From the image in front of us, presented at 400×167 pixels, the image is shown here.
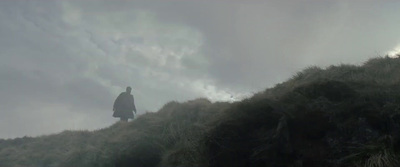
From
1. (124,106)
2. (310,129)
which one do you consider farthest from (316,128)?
(124,106)

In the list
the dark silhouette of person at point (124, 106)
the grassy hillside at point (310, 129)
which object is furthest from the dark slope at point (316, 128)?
the dark silhouette of person at point (124, 106)

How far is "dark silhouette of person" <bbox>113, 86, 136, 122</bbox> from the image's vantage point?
1046 inches

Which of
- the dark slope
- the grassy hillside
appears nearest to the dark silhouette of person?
the grassy hillside

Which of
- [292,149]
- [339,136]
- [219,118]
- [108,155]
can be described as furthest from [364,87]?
[108,155]

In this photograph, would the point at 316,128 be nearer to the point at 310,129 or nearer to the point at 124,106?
the point at 310,129

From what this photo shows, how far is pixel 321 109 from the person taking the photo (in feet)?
29.6

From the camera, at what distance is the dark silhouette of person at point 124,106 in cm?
2658

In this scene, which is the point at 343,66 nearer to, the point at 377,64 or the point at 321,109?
the point at 377,64

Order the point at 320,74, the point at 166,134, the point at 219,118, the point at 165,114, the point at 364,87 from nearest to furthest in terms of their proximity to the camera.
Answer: the point at 364,87, the point at 219,118, the point at 320,74, the point at 166,134, the point at 165,114

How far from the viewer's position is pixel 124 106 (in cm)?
2667

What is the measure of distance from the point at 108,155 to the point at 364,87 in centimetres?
940

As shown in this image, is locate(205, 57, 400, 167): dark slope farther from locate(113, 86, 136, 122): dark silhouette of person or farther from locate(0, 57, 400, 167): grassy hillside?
locate(113, 86, 136, 122): dark silhouette of person

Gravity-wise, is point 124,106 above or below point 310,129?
above

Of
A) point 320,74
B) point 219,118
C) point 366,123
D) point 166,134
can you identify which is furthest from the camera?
point 166,134
